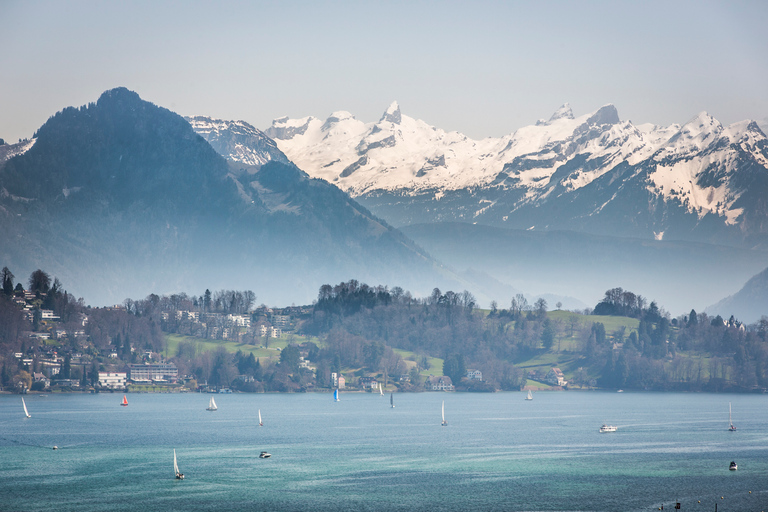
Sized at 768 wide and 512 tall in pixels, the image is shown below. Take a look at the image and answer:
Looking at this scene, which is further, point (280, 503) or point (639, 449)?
point (639, 449)

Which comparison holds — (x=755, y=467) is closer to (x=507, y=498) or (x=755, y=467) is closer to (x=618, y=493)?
(x=618, y=493)

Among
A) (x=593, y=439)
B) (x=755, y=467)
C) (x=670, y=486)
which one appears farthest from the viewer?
(x=593, y=439)

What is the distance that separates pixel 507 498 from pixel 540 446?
48.6 meters

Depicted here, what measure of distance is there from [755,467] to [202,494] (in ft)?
245

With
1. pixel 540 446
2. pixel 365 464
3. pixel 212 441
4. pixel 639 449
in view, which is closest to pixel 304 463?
pixel 365 464

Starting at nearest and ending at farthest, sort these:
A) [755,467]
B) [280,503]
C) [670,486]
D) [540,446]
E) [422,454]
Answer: [280,503] → [670,486] → [755,467] → [422,454] → [540,446]

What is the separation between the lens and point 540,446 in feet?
543

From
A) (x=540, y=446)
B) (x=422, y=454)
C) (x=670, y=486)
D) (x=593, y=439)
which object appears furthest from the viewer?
(x=593, y=439)

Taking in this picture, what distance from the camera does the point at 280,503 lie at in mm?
115750

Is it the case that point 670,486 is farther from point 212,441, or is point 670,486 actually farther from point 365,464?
point 212,441

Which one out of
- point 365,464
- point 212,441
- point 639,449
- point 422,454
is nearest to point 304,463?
point 365,464

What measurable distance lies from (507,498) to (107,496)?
1797 inches

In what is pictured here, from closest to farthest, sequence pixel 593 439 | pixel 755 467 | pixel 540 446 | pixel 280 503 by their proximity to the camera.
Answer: pixel 280 503 → pixel 755 467 → pixel 540 446 → pixel 593 439

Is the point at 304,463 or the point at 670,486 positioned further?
the point at 304,463
